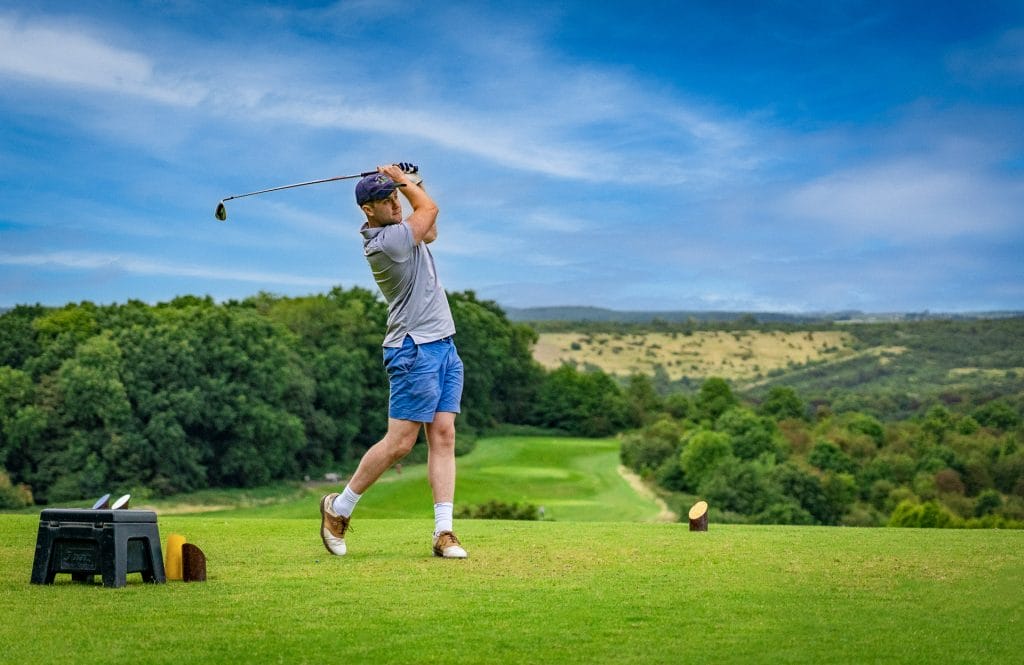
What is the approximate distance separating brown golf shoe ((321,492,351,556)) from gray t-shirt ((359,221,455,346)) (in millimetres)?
1437

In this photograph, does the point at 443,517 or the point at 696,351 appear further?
the point at 696,351

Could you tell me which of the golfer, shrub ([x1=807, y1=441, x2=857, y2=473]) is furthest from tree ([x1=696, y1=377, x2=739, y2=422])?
the golfer

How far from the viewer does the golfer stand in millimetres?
9398

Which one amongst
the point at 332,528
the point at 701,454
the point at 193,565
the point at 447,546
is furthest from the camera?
the point at 701,454

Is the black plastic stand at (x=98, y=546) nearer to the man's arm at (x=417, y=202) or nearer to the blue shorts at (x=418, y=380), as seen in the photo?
the blue shorts at (x=418, y=380)

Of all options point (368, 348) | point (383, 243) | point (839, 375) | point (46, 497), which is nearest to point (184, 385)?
point (46, 497)

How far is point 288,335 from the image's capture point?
304 ft

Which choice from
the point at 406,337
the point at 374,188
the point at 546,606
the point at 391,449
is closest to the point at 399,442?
the point at 391,449

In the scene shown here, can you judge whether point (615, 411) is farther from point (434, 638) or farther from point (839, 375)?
point (434, 638)

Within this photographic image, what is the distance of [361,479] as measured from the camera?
973 centimetres

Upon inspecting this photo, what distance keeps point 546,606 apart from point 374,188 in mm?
4166

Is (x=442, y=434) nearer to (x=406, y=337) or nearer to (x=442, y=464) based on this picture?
(x=442, y=464)

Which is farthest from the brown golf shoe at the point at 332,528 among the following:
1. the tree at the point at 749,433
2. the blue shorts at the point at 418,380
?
the tree at the point at 749,433

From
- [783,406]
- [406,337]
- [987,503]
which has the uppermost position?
[406,337]
